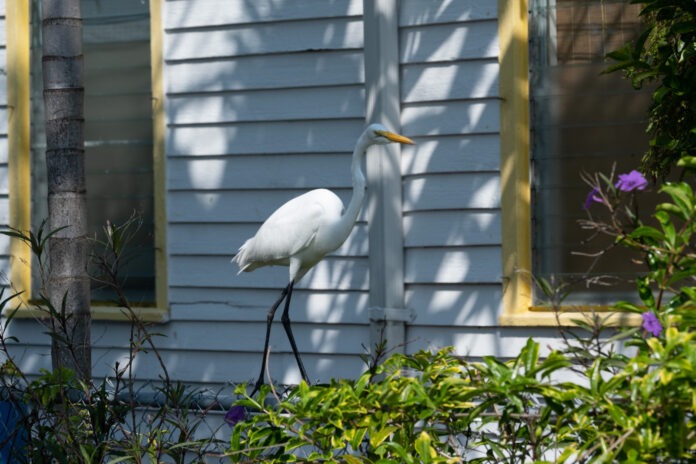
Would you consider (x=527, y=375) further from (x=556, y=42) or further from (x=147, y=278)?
(x=147, y=278)

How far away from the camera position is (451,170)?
235 inches

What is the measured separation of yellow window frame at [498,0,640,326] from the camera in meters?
5.82

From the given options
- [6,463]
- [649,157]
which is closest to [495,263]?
[649,157]

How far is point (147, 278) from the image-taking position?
22.7ft

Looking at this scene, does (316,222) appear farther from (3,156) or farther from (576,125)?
(3,156)

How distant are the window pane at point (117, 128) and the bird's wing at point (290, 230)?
64.2 inches

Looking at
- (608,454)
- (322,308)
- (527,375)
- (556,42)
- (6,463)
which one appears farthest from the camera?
(322,308)

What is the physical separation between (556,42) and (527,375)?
3.44m

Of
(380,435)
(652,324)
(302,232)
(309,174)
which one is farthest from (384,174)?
(652,324)

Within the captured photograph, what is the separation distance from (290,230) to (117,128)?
2.12 metres

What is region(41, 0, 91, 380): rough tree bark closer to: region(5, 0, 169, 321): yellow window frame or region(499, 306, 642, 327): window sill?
region(499, 306, 642, 327): window sill

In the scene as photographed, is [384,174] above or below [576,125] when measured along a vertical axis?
below

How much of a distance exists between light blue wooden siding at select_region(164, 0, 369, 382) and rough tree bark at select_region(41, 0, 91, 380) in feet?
5.97

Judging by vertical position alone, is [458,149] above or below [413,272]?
above
